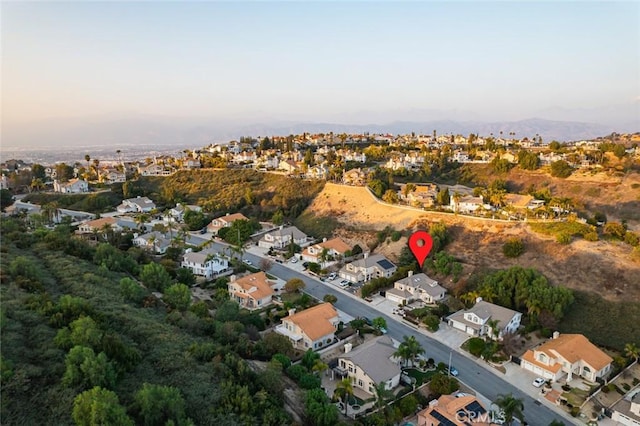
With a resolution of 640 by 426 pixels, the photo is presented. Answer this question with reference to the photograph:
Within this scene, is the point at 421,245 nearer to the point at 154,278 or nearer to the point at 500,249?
the point at 500,249

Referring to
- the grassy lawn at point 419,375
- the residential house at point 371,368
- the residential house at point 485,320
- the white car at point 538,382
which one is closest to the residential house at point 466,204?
the residential house at point 485,320

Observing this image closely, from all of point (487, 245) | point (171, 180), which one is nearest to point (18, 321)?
point (487, 245)

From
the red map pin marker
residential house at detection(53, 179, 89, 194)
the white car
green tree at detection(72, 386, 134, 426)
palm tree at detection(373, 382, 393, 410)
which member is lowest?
the white car

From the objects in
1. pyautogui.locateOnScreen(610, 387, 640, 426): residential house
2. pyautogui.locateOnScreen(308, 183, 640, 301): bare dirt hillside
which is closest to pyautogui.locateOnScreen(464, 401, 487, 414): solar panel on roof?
pyautogui.locateOnScreen(610, 387, 640, 426): residential house

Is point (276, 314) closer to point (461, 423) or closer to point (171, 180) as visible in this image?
point (461, 423)

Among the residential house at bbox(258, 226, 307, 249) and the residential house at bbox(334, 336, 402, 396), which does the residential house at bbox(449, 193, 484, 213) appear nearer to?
the residential house at bbox(258, 226, 307, 249)

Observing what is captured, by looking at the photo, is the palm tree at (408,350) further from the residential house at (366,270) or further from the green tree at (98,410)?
the green tree at (98,410)
